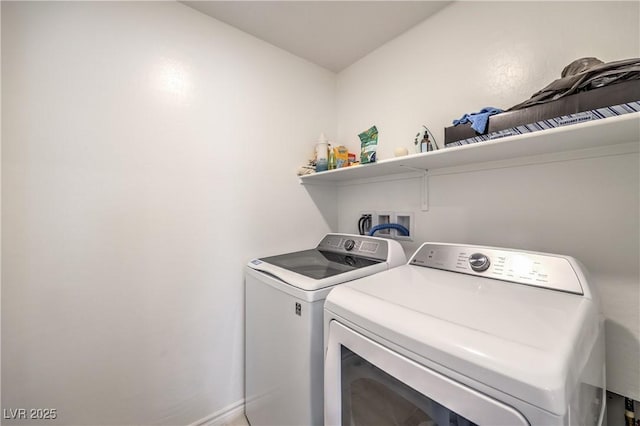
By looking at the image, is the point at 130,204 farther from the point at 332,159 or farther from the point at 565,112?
the point at 565,112

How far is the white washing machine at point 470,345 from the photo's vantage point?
45cm

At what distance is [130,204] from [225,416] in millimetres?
1415

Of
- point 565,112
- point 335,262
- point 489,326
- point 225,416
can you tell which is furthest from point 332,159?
point 225,416

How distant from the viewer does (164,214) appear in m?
1.31

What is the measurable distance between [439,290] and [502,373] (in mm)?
391

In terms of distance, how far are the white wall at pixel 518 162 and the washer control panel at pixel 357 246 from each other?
A: 0.36 meters

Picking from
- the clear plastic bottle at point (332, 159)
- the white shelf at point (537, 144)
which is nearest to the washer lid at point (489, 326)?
the white shelf at point (537, 144)

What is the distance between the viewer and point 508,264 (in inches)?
36.6

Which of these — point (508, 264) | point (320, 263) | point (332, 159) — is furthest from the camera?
point (332, 159)

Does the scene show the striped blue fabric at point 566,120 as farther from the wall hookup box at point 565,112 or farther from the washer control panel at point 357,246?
the washer control panel at point 357,246

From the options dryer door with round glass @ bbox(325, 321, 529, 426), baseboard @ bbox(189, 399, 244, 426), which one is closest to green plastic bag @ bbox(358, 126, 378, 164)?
dryer door with round glass @ bbox(325, 321, 529, 426)

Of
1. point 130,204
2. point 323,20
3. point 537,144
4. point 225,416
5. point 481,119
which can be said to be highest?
point 323,20

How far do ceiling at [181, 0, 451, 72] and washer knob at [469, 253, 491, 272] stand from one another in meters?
1.48

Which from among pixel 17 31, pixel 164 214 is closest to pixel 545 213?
Answer: pixel 164 214
